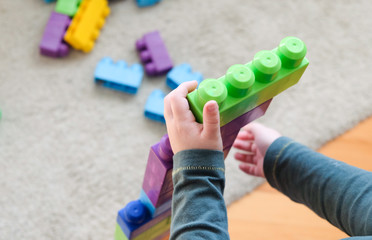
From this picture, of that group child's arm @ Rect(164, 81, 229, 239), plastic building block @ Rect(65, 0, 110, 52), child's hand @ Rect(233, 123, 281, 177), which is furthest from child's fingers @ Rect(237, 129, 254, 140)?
plastic building block @ Rect(65, 0, 110, 52)

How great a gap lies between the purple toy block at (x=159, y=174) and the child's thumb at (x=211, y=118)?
99 mm

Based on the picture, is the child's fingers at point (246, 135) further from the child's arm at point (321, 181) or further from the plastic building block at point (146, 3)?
the plastic building block at point (146, 3)

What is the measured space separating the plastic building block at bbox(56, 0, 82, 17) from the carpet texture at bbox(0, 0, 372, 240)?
0.17ft

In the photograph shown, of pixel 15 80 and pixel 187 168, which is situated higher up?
pixel 187 168

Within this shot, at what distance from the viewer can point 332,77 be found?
3.89ft

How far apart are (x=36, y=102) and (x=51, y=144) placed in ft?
0.42

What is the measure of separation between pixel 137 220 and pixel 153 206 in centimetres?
4

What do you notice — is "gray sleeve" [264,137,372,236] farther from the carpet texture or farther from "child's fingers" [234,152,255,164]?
the carpet texture

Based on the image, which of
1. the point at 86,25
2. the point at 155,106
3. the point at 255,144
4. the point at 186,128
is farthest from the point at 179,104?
the point at 86,25

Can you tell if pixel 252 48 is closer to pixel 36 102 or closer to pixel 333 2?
pixel 333 2

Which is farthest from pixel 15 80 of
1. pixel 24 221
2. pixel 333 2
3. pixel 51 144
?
pixel 333 2

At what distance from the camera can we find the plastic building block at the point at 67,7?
116 centimetres

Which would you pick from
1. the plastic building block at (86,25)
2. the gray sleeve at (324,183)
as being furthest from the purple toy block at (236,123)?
the plastic building block at (86,25)

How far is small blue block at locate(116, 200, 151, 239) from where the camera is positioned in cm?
73
